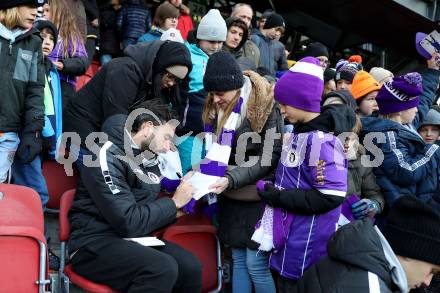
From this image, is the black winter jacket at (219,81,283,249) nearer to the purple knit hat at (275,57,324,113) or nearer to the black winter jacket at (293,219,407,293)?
the purple knit hat at (275,57,324,113)

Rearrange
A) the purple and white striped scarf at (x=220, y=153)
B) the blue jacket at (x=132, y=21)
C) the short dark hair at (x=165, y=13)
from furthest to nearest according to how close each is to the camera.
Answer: the blue jacket at (x=132, y=21) < the short dark hair at (x=165, y=13) < the purple and white striped scarf at (x=220, y=153)

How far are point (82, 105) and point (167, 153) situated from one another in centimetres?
79

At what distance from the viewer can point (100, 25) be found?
6699mm

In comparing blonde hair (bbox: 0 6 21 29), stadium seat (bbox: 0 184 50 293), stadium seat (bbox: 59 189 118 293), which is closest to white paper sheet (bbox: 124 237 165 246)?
stadium seat (bbox: 59 189 118 293)

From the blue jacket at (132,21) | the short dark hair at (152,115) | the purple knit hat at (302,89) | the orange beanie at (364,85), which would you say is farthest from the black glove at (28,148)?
the blue jacket at (132,21)

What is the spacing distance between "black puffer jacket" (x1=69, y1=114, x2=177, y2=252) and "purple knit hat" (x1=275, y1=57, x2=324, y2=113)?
0.90m

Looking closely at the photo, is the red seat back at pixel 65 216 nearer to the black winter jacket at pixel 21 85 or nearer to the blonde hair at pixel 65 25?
the black winter jacket at pixel 21 85

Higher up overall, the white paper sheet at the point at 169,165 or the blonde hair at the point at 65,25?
the blonde hair at the point at 65,25

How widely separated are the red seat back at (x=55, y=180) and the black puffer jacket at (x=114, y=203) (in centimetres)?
119

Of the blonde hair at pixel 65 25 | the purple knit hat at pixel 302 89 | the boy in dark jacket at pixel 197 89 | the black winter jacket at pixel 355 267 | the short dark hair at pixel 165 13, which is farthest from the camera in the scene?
the short dark hair at pixel 165 13

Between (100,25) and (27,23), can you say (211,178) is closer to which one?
(27,23)

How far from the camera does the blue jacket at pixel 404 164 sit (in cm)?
339

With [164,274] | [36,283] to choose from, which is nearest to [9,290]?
[36,283]

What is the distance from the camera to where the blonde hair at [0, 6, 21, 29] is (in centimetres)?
342
